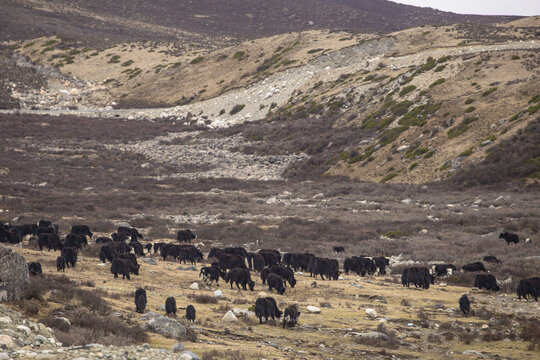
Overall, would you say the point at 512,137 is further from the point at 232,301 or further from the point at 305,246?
the point at 232,301

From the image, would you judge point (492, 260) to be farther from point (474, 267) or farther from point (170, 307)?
point (170, 307)

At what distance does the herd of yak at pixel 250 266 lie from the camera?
15664 mm

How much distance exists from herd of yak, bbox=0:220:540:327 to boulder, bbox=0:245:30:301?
2703 millimetres

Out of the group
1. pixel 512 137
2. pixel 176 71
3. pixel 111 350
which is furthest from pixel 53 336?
pixel 176 71

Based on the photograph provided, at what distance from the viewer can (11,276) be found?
413 inches

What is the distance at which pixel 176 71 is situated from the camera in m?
106

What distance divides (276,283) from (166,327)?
6.63 m

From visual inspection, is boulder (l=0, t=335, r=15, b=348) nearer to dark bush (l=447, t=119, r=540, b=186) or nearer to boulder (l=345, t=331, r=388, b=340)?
boulder (l=345, t=331, r=388, b=340)

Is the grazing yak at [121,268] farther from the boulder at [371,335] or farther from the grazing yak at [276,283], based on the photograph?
the boulder at [371,335]

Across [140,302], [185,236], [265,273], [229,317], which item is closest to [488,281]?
[265,273]

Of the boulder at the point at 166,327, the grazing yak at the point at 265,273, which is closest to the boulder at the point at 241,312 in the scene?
the boulder at the point at 166,327

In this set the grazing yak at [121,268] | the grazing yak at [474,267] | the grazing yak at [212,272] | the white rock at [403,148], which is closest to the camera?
the grazing yak at [121,268]

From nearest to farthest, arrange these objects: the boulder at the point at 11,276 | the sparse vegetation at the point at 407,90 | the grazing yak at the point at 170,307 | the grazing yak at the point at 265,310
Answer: the boulder at the point at 11,276, the grazing yak at the point at 170,307, the grazing yak at the point at 265,310, the sparse vegetation at the point at 407,90

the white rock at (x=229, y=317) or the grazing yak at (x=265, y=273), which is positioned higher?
the grazing yak at (x=265, y=273)
